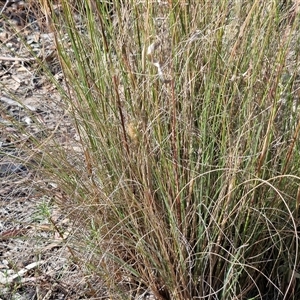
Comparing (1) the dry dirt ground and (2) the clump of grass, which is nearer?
(2) the clump of grass

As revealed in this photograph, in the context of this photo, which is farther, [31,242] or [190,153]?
[31,242]

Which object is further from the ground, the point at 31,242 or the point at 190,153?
the point at 190,153

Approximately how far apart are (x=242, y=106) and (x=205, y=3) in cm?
33

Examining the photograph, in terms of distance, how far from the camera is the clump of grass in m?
1.65

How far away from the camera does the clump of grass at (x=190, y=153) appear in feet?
5.42

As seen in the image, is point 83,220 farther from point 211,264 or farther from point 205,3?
point 205,3

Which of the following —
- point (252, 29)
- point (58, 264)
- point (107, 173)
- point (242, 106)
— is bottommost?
point (58, 264)

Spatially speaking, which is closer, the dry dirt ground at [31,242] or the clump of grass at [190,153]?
the clump of grass at [190,153]

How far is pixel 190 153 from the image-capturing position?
168 centimetres

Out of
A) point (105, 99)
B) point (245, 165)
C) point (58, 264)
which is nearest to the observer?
point (245, 165)

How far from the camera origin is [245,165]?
1688 mm

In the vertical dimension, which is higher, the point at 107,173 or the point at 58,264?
the point at 107,173

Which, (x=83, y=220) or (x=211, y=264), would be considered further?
(x=83, y=220)

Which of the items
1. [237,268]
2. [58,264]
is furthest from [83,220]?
[237,268]
